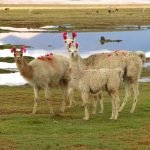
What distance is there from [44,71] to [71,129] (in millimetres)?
3632

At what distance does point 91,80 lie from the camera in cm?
1673

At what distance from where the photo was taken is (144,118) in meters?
17.4

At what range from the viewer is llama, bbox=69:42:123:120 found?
16734 mm

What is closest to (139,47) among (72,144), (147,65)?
(147,65)

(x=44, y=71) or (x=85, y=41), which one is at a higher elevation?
(x=44, y=71)

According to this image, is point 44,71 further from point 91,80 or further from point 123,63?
point 123,63

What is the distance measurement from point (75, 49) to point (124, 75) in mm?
2908

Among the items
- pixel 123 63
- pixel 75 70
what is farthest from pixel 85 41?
pixel 75 70

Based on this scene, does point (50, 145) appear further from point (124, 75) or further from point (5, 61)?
point (5, 61)

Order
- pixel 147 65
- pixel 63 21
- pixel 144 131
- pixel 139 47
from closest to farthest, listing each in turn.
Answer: pixel 144 131, pixel 147 65, pixel 139 47, pixel 63 21

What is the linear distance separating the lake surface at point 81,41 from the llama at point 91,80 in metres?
21.2

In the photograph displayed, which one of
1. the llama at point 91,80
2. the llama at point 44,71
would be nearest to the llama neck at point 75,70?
the llama at point 91,80

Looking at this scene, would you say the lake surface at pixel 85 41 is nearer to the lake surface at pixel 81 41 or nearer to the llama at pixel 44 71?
the lake surface at pixel 81 41

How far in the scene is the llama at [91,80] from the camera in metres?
16.7
